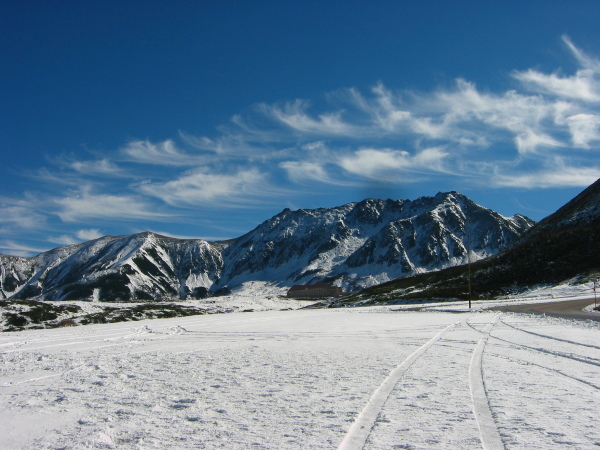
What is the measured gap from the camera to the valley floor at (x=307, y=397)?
663cm

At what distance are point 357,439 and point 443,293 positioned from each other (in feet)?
265

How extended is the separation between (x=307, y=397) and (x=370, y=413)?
1.73m

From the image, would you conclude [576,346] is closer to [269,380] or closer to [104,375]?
[269,380]

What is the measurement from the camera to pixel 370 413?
773 centimetres

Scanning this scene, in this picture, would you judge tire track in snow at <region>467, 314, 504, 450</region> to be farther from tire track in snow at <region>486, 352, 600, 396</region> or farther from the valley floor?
tire track in snow at <region>486, 352, 600, 396</region>

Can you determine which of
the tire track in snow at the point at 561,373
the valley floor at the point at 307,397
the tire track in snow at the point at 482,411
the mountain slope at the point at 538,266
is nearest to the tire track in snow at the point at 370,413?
the valley floor at the point at 307,397

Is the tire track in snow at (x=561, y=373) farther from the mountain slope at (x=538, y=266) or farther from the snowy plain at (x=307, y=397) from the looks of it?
the mountain slope at (x=538, y=266)

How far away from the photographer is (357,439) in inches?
254

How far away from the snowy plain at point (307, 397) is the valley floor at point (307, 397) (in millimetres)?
30

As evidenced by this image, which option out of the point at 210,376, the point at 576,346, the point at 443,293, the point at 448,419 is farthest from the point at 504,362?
the point at 443,293

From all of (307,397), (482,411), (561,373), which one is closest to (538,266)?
(561,373)

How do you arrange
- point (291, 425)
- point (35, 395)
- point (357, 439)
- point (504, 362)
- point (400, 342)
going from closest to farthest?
point (357, 439)
point (291, 425)
point (35, 395)
point (504, 362)
point (400, 342)

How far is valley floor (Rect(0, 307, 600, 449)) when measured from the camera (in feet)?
21.8

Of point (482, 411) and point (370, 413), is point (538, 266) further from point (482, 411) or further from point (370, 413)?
point (370, 413)
